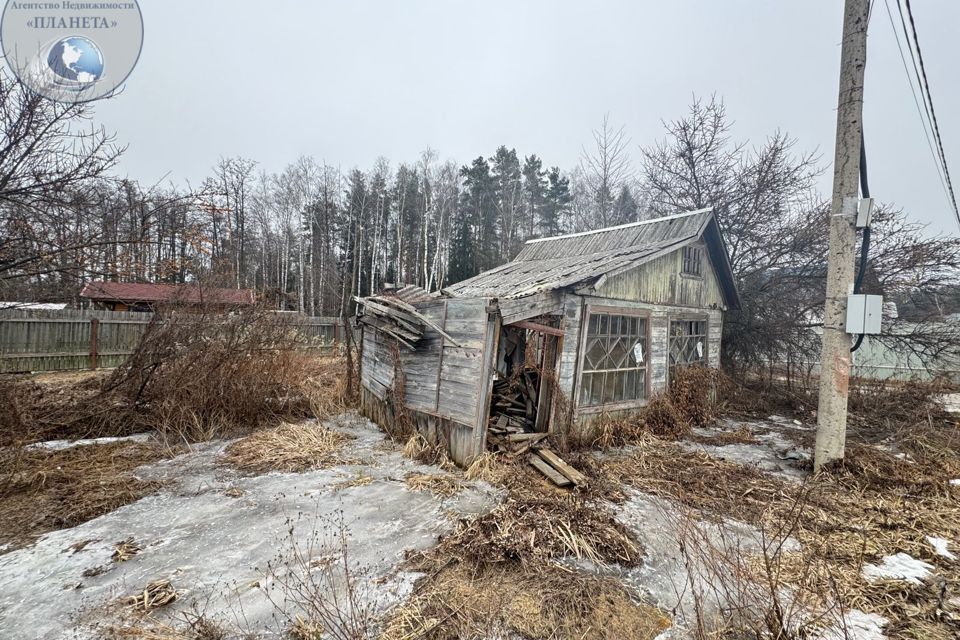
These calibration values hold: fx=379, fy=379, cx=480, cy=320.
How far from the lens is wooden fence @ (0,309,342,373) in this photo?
1040 centimetres

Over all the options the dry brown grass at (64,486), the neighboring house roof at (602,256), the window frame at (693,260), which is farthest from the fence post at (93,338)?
the window frame at (693,260)

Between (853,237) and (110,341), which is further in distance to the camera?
(110,341)

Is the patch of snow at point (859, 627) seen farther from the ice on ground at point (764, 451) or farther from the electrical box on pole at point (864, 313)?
the electrical box on pole at point (864, 313)

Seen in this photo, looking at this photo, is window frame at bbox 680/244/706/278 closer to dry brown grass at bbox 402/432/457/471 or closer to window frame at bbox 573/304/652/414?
window frame at bbox 573/304/652/414

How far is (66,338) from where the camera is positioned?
11.2 metres

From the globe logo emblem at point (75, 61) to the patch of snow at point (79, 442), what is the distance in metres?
5.05

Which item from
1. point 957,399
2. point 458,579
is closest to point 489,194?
point 957,399

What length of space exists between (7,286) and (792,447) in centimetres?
1260

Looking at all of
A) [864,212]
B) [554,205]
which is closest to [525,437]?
[864,212]

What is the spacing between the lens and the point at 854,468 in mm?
5156

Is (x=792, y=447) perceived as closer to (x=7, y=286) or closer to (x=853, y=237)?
(x=853, y=237)

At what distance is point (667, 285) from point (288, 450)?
7817 millimetres

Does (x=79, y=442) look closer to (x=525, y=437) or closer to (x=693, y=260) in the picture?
(x=525, y=437)

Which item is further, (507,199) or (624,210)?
(507,199)
